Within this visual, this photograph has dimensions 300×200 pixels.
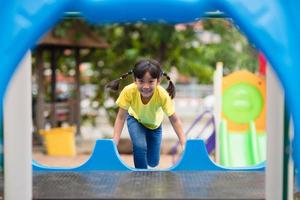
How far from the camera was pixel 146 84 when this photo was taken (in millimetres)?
2959

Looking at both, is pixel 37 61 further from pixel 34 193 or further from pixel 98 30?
pixel 34 193

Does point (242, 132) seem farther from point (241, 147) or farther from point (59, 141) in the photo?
point (59, 141)

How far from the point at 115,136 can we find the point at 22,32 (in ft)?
5.79

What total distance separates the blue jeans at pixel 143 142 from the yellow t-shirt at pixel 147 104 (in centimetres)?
6

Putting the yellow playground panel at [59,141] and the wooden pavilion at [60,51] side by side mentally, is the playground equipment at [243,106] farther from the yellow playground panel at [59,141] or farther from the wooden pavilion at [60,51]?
the wooden pavilion at [60,51]

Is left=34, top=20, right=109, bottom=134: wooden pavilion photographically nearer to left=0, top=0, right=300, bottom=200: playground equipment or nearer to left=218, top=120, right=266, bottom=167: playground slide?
left=218, top=120, right=266, bottom=167: playground slide

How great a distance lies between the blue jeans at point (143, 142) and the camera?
3.25 m

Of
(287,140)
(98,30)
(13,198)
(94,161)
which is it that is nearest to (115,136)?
(94,161)

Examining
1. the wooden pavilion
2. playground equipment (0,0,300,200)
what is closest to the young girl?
playground equipment (0,0,300,200)

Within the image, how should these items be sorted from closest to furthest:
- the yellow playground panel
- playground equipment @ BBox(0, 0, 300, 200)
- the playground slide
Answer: playground equipment @ BBox(0, 0, 300, 200) → the playground slide → the yellow playground panel

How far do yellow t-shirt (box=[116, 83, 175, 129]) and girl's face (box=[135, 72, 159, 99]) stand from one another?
18cm

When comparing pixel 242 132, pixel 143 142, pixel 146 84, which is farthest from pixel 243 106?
pixel 146 84

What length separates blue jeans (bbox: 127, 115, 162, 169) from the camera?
3.25 metres

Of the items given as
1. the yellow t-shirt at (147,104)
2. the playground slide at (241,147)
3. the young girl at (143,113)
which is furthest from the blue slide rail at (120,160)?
the playground slide at (241,147)
